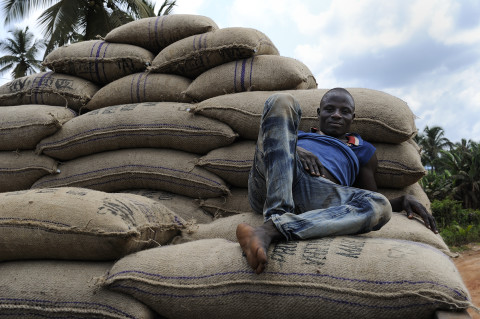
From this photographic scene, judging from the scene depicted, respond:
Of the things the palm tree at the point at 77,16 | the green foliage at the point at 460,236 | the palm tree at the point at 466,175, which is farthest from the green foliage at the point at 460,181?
the palm tree at the point at 77,16

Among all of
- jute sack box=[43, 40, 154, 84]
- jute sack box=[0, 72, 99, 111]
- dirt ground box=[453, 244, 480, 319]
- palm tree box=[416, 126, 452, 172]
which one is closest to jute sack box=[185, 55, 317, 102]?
jute sack box=[43, 40, 154, 84]

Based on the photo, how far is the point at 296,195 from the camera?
176 centimetres

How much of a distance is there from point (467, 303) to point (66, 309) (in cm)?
136

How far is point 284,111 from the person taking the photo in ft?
5.24

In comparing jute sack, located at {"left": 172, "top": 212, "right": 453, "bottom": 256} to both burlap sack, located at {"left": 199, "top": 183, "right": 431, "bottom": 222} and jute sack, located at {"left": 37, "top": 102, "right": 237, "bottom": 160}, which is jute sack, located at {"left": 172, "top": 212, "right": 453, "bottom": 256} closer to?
burlap sack, located at {"left": 199, "top": 183, "right": 431, "bottom": 222}

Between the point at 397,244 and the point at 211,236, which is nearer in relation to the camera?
the point at 397,244

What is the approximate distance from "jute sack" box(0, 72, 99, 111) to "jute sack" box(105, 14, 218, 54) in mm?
485

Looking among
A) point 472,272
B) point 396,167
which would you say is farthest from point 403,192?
point 472,272

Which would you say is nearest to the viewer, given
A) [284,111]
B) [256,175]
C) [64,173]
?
[284,111]

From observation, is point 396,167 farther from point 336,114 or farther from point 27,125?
point 27,125

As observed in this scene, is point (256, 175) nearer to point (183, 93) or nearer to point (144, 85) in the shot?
point (183, 93)

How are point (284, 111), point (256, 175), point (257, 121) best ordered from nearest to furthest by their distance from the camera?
point (284, 111) < point (256, 175) < point (257, 121)

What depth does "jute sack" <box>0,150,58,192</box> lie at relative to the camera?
2715 mm

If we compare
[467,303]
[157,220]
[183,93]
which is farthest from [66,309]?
[183,93]
